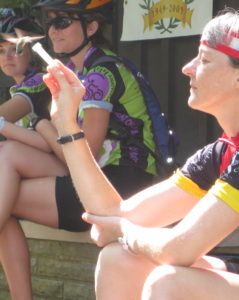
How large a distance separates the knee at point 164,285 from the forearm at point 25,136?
1517 millimetres

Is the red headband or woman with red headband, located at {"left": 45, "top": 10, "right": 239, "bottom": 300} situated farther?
the red headband

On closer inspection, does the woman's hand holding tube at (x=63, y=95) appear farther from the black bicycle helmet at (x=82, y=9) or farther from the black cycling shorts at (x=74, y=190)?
the black bicycle helmet at (x=82, y=9)

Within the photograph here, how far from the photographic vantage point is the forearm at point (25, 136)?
365 cm

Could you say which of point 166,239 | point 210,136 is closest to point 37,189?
point 166,239

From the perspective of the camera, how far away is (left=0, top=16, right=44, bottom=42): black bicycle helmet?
166 inches

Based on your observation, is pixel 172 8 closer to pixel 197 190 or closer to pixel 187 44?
pixel 187 44

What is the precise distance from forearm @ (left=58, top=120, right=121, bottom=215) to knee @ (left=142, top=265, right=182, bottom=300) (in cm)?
56

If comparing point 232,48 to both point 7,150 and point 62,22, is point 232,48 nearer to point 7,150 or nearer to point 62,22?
point 7,150

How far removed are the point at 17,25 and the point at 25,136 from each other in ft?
2.86

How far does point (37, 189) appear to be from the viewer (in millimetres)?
3561

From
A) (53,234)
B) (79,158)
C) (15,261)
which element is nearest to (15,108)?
(53,234)

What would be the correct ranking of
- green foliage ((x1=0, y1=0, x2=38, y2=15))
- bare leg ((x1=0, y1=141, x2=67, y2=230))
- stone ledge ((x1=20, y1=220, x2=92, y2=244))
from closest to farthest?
bare leg ((x1=0, y1=141, x2=67, y2=230)) → stone ledge ((x1=20, y1=220, x2=92, y2=244)) → green foliage ((x1=0, y1=0, x2=38, y2=15))

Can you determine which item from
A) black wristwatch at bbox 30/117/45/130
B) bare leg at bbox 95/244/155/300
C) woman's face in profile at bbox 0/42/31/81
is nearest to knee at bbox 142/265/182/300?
bare leg at bbox 95/244/155/300

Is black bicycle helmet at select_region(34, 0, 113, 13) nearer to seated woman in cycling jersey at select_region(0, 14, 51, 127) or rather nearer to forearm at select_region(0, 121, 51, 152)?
seated woman in cycling jersey at select_region(0, 14, 51, 127)
